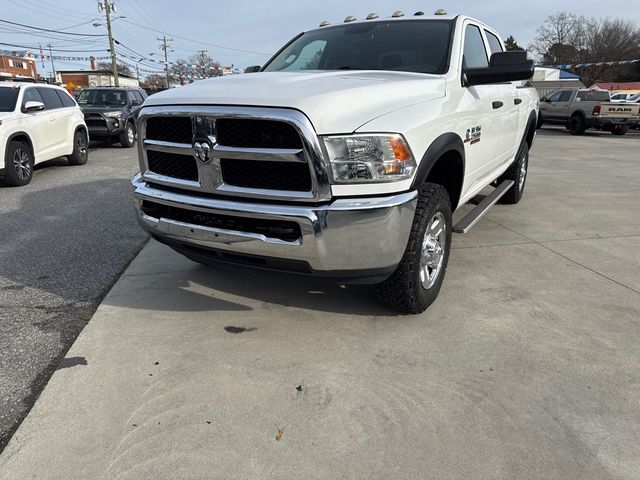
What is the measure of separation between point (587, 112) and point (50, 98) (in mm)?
17949

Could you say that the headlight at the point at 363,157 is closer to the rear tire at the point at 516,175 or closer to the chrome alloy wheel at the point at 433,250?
the chrome alloy wheel at the point at 433,250

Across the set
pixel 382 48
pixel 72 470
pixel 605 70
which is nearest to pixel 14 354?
pixel 72 470

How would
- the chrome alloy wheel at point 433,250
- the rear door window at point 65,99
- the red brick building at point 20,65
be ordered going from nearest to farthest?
the chrome alloy wheel at point 433,250, the rear door window at point 65,99, the red brick building at point 20,65

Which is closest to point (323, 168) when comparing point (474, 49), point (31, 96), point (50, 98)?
point (474, 49)

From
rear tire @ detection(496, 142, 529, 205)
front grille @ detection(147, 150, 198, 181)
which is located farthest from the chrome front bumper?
rear tire @ detection(496, 142, 529, 205)

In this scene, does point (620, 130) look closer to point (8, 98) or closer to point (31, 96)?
point (31, 96)

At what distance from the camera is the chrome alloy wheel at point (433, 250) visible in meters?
3.15

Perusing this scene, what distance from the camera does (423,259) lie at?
3.16 m

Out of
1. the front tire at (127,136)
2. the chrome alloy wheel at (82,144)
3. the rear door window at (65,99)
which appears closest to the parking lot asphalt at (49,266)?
the chrome alloy wheel at (82,144)

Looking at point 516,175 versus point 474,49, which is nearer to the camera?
point 474,49

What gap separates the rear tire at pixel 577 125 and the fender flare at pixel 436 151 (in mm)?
18337

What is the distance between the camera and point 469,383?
257 centimetres

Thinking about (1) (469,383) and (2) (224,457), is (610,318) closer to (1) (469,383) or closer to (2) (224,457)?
(1) (469,383)

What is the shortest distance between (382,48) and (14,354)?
131 inches
